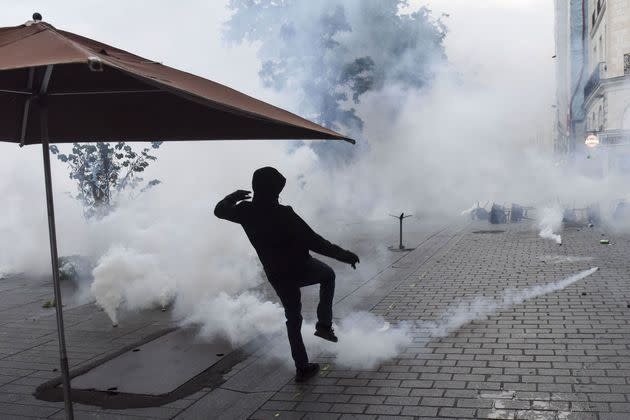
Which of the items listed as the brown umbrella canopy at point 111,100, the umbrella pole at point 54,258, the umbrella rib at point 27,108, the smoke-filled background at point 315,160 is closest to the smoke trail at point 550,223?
the smoke-filled background at point 315,160

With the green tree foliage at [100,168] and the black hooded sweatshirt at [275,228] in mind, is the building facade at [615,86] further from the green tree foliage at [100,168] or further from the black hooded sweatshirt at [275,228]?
the black hooded sweatshirt at [275,228]

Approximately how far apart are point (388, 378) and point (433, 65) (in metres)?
22.4

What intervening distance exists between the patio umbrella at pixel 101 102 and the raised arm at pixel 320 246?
0.80 metres

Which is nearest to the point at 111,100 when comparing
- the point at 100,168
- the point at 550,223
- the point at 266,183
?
the point at 266,183

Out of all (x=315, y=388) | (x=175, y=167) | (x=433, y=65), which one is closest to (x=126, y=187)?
(x=175, y=167)

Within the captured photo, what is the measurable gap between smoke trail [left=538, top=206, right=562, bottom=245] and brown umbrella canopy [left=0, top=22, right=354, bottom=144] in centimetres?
1079

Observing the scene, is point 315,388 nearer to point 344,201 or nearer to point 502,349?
point 502,349

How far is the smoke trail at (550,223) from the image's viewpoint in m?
14.0

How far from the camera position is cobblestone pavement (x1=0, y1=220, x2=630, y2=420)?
161 inches

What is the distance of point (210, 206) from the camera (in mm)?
8922

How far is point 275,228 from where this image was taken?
4.55 meters

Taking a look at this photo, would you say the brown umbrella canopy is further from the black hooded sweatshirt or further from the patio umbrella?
the black hooded sweatshirt

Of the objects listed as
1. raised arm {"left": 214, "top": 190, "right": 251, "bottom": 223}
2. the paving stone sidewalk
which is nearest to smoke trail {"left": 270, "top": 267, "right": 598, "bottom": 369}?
the paving stone sidewalk

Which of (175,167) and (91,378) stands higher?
(175,167)
